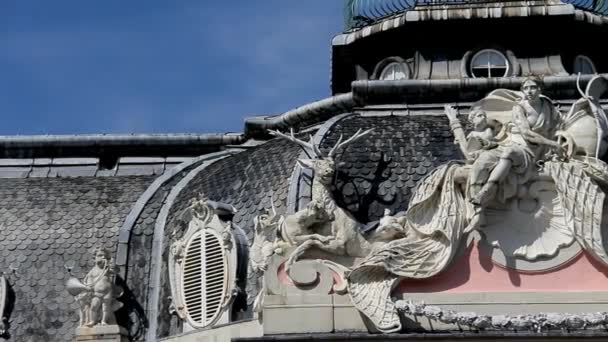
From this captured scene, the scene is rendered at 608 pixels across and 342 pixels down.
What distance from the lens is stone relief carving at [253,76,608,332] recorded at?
33469 millimetres

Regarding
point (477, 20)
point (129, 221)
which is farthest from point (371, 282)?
point (477, 20)

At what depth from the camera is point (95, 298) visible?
121 ft

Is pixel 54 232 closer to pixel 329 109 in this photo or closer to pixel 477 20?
pixel 329 109

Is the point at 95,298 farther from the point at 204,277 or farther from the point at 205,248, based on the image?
the point at 205,248

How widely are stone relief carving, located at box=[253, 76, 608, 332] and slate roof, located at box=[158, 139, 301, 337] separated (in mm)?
2712

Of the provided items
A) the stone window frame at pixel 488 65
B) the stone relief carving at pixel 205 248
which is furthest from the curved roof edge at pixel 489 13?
the stone relief carving at pixel 205 248

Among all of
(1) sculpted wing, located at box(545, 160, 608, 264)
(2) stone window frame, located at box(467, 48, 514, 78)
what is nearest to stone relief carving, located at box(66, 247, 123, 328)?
(1) sculpted wing, located at box(545, 160, 608, 264)

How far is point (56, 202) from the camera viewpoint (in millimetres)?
40250

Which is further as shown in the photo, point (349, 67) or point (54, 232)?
point (349, 67)

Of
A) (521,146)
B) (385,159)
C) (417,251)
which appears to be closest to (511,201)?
(521,146)

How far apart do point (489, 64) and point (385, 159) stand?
661cm

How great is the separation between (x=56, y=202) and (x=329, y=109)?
6280 millimetres

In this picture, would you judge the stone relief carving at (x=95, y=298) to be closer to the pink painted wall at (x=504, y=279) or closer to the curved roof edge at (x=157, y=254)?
the curved roof edge at (x=157, y=254)

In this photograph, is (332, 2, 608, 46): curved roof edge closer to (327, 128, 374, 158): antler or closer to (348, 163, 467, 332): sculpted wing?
(327, 128, 374, 158): antler
